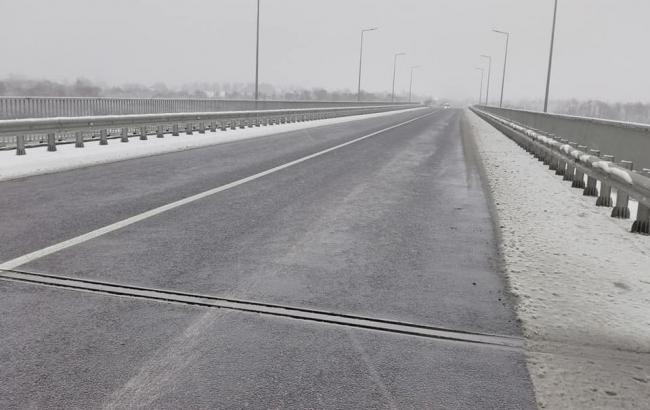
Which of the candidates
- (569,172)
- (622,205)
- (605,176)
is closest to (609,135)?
(569,172)

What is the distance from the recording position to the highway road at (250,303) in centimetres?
324

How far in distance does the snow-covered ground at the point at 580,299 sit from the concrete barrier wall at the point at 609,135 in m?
1.24

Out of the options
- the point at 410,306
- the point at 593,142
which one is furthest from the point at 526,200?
the point at 410,306

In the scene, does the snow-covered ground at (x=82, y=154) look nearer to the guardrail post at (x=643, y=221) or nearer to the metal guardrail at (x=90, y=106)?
the metal guardrail at (x=90, y=106)

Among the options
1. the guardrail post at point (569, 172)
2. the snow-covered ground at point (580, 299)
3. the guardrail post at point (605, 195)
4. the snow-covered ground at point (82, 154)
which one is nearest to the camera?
the snow-covered ground at point (580, 299)

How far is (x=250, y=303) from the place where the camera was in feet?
14.9

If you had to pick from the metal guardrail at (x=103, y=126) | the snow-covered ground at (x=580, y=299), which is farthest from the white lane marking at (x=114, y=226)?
the metal guardrail at (x=103, y=126)

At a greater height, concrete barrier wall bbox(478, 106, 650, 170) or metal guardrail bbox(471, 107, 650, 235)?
concrete barrier wall bbox(478, 106, 650, 170)

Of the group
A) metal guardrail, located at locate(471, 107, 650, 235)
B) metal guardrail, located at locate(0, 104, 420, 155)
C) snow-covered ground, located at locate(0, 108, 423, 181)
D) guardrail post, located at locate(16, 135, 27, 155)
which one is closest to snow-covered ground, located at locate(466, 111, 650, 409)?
metal guardrail, located at locate(471, 107, 650, 235)

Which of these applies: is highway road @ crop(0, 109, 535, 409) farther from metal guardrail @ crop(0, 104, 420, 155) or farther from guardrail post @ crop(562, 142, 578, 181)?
metal guardrail @ crop(0, 104, 420, 155)

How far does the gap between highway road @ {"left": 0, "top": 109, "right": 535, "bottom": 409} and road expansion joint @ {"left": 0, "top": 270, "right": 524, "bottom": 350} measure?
2 cm

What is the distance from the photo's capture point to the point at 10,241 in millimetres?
6141

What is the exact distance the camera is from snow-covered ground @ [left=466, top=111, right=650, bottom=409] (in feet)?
11.2

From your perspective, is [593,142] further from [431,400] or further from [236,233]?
[431,400]
